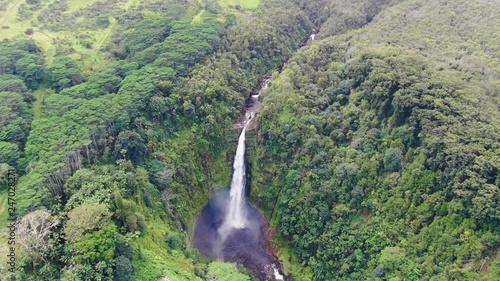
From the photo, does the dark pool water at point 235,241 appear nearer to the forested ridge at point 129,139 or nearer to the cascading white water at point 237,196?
the cascading white water at point 237,196

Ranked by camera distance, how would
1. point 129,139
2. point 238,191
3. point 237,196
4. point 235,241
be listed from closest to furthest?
point 129,139 < point 235,241 < point 237,196 < point 238,191

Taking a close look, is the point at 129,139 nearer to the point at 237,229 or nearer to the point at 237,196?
the point at 237,196

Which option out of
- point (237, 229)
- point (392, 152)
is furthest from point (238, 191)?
point (392, 152)

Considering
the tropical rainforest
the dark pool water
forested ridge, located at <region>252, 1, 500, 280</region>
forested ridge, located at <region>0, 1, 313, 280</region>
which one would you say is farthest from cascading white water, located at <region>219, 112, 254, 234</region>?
forested ridge, located at <region>252, 1, 500, 280</region>

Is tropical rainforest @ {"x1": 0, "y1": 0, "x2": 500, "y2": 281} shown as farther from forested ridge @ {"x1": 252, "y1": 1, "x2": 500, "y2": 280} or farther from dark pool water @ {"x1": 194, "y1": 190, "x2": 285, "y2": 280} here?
dark pool water @ {"x1": 194, "y1": 190, "x2": 285, "y2": 280}

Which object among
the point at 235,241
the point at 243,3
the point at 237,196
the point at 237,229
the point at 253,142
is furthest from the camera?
the point at 243,3

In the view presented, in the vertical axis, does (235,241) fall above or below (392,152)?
below

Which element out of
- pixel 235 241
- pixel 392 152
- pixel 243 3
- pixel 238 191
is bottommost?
pixel 235 241
